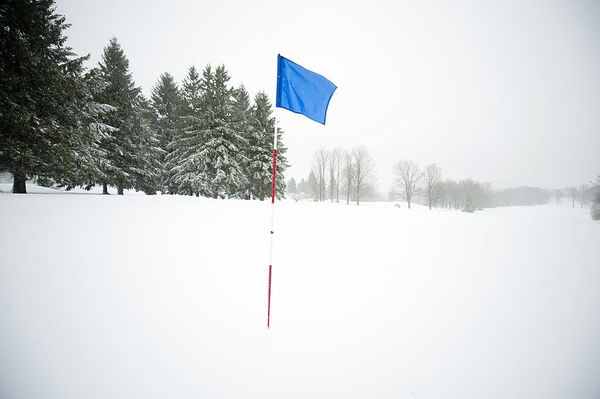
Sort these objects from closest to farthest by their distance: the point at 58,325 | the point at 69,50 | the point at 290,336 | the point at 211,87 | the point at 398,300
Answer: the point at 58,325, the point at 290,336, the point at 398,300, the point at 69,50, the point at 211,87

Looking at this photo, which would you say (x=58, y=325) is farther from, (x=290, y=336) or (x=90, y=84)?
(x=90, y=84)

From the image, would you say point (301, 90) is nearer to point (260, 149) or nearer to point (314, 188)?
point (260, 149)

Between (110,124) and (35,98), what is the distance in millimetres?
9436

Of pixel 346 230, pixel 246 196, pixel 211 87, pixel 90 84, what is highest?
pixel 211 87

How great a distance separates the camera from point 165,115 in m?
27.4

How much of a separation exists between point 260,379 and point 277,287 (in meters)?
2.00

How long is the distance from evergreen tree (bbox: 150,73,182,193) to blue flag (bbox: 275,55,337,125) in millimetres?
24883

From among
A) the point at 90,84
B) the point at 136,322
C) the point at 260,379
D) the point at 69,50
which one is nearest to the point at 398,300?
the point at 260,379

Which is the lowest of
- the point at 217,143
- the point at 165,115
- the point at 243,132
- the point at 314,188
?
the point at 314,188

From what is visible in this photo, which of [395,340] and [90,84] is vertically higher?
[90,84]

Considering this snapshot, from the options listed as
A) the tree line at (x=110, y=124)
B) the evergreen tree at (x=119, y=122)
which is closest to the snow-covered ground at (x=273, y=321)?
the tree line at (x=110, y=124)

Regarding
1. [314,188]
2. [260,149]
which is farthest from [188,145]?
[314,188]

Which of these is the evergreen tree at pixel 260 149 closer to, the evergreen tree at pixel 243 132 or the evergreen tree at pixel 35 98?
the evergreen tree at pixel 243 132

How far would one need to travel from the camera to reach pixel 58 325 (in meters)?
3.06
